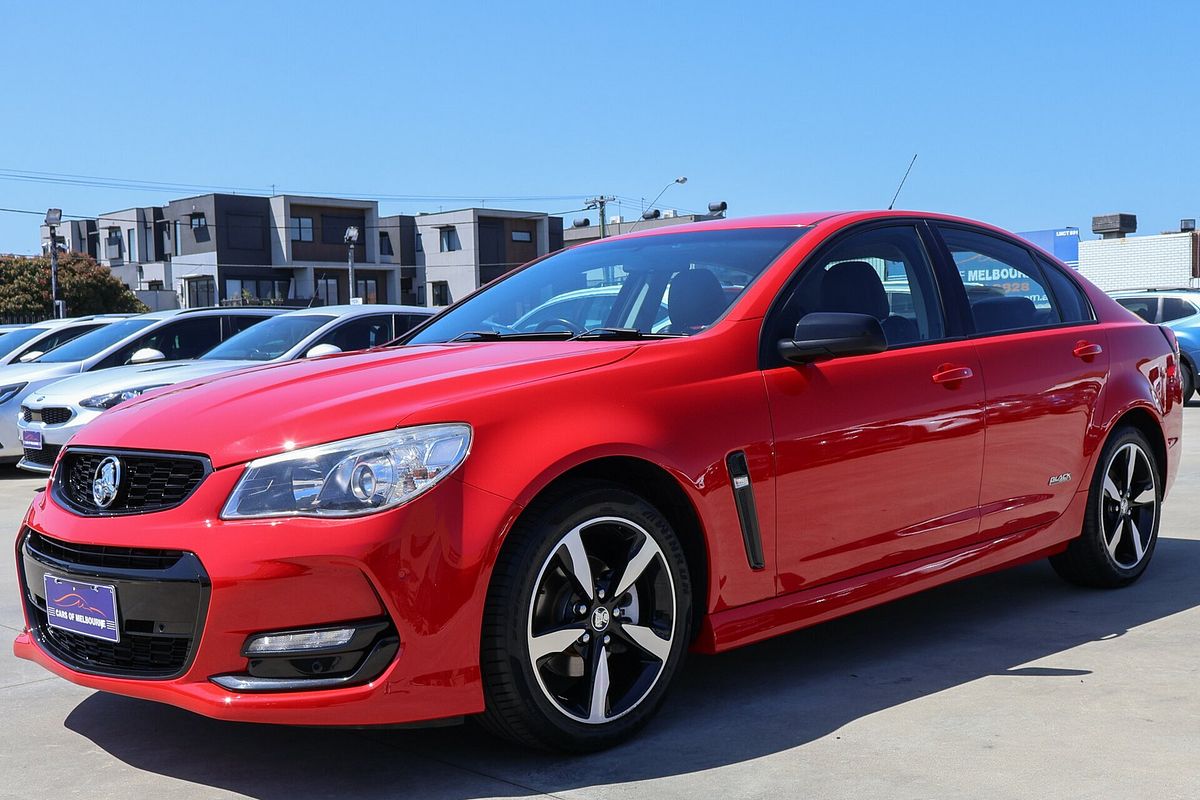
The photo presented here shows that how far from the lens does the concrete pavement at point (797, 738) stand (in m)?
3.35

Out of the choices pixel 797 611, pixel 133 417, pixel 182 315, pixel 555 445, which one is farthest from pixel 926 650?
pixel 182 315

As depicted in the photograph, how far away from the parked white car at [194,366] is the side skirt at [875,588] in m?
6.24

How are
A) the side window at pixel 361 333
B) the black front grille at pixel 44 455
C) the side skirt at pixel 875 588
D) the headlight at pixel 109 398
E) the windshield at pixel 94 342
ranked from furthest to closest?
the windshield at pixel 94 342
the side window at pixel 361 333
the headlight at pixel 109 398
the black front grille at pixel 44 455
the side skirt at pixel 875 588

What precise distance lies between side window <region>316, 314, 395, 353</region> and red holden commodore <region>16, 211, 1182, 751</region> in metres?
5.68

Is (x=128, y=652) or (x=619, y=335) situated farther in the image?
(x=619, y=335)

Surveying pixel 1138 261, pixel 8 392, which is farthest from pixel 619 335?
pixel 1138 261

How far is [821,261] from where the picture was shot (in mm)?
4426

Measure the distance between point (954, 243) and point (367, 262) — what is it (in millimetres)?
74721

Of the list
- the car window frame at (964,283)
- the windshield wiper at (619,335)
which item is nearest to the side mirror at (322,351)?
the windshield wiper at (619,335)

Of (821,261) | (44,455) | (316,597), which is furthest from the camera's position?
(44,455)

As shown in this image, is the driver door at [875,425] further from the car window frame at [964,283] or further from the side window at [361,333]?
the side window at [361,333]

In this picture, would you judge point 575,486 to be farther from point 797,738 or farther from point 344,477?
point 797,738

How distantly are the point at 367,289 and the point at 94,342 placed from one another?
67.7 metres

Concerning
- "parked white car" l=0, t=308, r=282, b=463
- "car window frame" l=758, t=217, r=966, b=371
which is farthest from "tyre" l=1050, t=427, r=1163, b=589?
"parked white car" l=0, t=308, r=282, b=463
